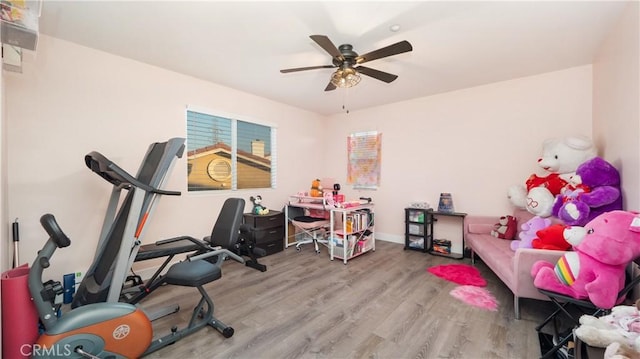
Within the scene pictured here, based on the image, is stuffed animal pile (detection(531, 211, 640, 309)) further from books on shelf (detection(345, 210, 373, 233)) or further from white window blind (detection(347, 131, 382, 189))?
white window blind (detection(347, 131, 382, 189))

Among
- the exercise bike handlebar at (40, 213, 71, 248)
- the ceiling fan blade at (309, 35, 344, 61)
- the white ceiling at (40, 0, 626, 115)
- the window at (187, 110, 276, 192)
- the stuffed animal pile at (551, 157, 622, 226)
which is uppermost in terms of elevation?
the white ceiling at (40, 0, 626, 115)

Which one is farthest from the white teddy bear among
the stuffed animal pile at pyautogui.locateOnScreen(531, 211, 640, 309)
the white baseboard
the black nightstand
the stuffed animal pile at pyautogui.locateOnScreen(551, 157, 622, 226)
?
the black nightstand

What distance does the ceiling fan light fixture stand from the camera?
2.46 m

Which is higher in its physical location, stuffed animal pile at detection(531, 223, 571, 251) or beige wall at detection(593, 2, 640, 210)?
beige wall at detection(593, 2, 640, 210)

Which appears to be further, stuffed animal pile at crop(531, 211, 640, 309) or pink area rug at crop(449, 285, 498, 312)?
pink area rug at crop(449, 285, 498, 312)

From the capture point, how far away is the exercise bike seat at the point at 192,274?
1792 mm

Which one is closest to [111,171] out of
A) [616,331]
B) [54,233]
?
[54,233]

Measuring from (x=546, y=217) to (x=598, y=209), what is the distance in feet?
1.85

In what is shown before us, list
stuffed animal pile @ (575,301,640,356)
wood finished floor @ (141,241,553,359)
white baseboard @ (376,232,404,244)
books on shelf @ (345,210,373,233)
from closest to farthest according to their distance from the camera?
stuffed animal pile @ (575,301,640,356) < wood finished floor @ (141,241,553,359) < books on shelf @ (345,210,373,233) < white baseboard @ (376,232,404,244)

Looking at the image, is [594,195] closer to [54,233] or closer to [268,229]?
[268,229]

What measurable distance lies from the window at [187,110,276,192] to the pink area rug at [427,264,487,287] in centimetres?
286

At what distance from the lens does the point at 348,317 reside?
7.22 ft

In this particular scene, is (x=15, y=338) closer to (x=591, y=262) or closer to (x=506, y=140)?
(x=591, y=262)

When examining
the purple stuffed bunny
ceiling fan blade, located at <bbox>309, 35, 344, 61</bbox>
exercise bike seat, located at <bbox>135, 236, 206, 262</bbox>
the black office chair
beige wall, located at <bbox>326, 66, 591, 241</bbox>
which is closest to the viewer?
the black office chair
